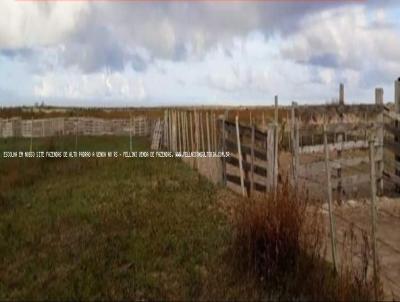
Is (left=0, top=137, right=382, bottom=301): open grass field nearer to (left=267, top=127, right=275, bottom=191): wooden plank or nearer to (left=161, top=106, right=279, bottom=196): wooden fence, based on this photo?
(left=267, top=127, right=275, bottom=191): wooden plank

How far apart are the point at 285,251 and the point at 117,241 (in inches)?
104

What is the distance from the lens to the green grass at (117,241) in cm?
659

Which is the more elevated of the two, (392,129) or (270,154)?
(392,129)

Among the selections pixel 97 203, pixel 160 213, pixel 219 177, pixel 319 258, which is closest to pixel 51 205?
pixel 97 203

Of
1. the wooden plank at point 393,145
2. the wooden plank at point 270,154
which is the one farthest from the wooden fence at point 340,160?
the wooden plank at point 270,154

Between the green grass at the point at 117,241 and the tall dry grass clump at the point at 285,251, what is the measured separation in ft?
0.89

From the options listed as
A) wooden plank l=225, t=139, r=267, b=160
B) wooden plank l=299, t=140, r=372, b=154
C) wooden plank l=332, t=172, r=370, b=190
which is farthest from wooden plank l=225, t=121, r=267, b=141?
wooden plank l=332, t=172, r=370, b=190

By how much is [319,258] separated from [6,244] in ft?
15.1

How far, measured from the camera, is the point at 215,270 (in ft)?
22.9

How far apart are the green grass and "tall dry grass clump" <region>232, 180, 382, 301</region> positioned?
0.27 m

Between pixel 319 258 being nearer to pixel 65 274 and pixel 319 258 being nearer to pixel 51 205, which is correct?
pixel 65 274

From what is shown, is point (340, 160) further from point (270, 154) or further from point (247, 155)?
point (247, 155)

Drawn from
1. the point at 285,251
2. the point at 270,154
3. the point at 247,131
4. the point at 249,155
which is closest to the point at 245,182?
the point at 249,155

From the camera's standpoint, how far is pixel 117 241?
8328 millimetres
